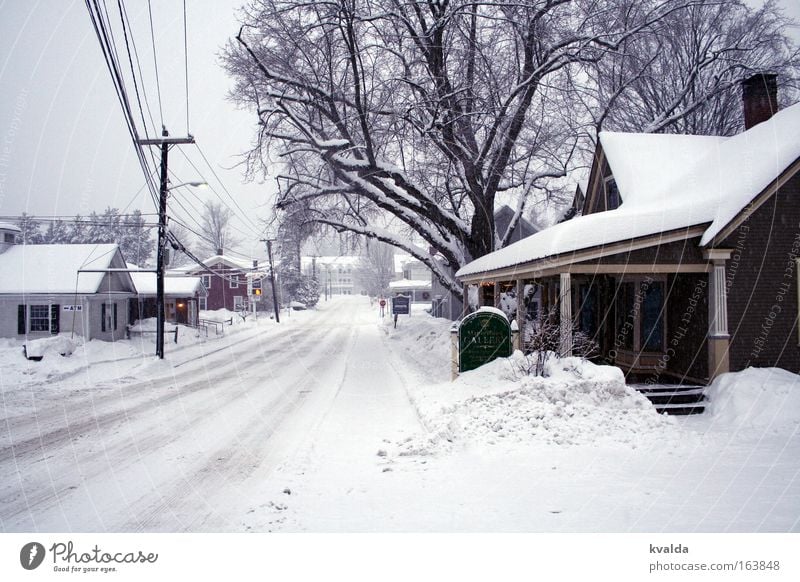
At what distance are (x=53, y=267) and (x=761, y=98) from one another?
26.9 metres

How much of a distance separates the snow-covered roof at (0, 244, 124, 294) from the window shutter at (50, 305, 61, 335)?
2.74ft

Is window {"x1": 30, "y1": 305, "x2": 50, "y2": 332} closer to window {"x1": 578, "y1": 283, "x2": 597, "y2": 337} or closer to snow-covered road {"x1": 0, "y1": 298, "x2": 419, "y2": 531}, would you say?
snow-covered road {"x1": 0, "y1": 298, "x2": 419, "y2": 531}

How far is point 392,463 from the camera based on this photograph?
6094 mm

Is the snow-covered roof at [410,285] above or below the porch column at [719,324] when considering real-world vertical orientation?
above

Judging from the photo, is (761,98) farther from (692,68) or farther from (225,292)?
(225,292)

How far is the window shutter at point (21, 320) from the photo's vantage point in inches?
829

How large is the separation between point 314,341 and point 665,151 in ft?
58.1

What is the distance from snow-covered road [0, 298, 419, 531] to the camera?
4.82m

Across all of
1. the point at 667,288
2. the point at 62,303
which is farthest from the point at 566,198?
the point at 62,303

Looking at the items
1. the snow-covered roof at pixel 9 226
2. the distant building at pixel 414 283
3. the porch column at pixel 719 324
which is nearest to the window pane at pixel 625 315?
the porch column at pixel 719 324

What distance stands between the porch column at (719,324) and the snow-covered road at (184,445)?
5721mm

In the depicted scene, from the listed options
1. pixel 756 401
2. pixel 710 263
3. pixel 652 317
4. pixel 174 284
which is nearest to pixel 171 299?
pixel 174 284

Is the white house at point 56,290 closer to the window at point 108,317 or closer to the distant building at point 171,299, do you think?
the window at point 108,317

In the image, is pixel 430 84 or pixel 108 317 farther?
pixel 108 317
